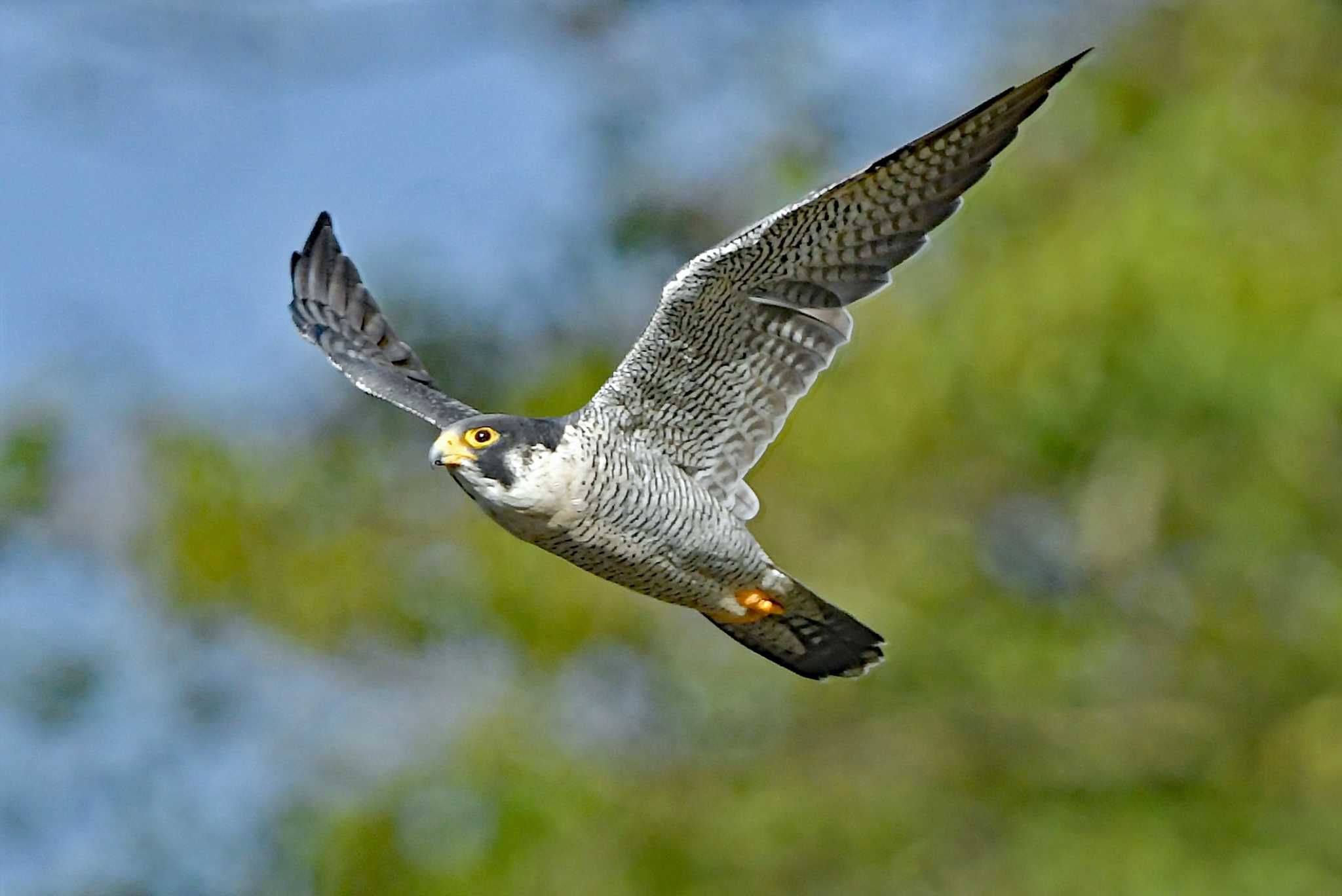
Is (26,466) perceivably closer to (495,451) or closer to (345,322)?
(345,322)

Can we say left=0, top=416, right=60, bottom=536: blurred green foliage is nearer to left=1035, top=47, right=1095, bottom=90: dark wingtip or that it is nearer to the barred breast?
the barred breast

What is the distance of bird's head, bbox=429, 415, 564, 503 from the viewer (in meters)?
5.19

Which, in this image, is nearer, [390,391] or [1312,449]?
[390,391]

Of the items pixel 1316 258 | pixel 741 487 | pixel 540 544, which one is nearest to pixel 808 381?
pixel 741 487

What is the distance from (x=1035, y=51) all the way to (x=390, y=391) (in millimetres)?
9118

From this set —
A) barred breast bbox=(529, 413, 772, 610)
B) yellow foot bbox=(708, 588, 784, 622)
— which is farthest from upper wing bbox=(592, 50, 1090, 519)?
yellow foot bbox=(708, 588, 784, 622)

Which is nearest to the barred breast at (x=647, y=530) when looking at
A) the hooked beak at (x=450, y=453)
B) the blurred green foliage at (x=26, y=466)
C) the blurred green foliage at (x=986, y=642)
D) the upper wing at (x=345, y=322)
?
the hooked beak at (x=450, y=453)

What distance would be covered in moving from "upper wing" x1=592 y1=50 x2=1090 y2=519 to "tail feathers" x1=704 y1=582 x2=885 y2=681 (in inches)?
24.5

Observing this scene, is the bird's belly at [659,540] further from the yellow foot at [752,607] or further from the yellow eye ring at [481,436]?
the yellow eye ring at [481,436]

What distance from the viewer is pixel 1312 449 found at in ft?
41.8

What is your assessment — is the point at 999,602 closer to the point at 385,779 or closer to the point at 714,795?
the point at 714,795

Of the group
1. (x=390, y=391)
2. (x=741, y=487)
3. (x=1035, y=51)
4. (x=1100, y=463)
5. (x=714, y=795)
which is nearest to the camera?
(x=741, y=487)

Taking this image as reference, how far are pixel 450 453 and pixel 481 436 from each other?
0.09 metres

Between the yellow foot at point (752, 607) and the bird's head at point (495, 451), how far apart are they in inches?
37.2
